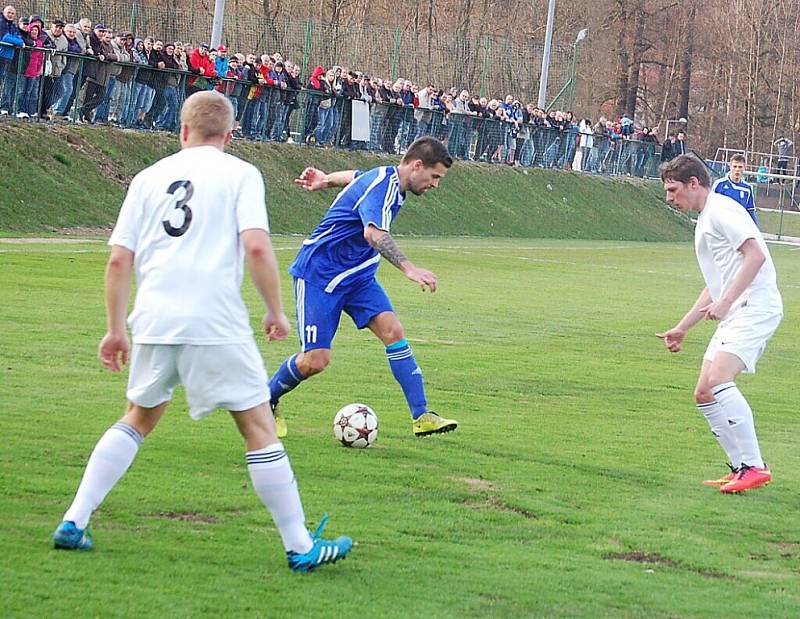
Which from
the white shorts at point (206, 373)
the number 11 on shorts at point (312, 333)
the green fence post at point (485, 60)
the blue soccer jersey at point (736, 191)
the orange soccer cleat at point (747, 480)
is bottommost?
the orange soccer cleat at point (747, 480)

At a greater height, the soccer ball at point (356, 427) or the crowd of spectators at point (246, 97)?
the crowd of spectators at point (246, 97)

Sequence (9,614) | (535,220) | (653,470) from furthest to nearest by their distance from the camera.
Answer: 1. (535,220)
2. (653,470)
3. (9,614)

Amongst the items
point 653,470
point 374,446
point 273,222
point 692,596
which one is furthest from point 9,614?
point 273,222

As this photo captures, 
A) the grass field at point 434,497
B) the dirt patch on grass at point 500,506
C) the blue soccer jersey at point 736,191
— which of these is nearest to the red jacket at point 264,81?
the blue soccer jersey at point 736,191

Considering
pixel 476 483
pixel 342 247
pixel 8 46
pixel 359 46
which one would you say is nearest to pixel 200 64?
pixel 8 46

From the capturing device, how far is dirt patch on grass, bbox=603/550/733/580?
615 cm

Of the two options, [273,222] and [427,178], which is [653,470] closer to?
[427,178]

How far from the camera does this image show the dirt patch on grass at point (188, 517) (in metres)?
6.34

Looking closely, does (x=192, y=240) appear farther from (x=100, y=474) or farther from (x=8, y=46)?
(x=8, y=46)

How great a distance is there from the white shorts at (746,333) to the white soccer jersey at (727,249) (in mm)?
64

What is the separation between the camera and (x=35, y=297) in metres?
15.1

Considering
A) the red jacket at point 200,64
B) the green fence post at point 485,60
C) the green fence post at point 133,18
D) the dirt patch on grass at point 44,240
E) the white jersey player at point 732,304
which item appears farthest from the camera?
the green fence post at point 485,60

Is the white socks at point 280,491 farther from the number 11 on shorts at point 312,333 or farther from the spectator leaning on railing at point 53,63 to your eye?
the spectator leaning on railing at point 53,63

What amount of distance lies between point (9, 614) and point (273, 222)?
2484 centimetres
